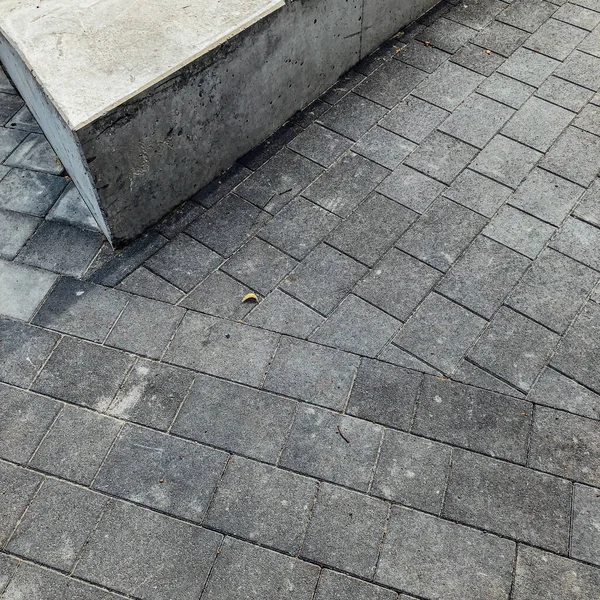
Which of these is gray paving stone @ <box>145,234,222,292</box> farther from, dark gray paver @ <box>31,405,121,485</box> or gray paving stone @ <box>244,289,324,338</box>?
dark gray paver @ <box>31,405,121,485</box>

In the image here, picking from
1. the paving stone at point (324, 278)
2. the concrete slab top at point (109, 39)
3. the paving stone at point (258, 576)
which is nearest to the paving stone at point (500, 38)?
the concrete slab top at point (109, 39)

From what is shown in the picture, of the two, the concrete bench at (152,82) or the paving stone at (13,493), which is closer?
the paving stone at (13,493)

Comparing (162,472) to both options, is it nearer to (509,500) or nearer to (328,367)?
(328,367)

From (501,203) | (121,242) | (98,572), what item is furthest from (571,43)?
(98,572)

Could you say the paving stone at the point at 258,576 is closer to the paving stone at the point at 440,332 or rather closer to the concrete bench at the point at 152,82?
the paving stone at the point at 440,332

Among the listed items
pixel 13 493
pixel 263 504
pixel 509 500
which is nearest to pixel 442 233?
pixel 509 500

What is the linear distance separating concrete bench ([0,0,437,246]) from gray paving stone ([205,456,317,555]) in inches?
80.3

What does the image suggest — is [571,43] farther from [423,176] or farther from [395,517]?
[395,517]

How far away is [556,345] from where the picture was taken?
4023 millimetres

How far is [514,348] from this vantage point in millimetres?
4008

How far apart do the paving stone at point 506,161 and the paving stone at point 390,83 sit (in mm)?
966

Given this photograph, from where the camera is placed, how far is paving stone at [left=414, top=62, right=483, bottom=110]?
18.2 feet

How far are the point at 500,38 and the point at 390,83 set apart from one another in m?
1.35

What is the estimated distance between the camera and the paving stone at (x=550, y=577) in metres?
3.16
